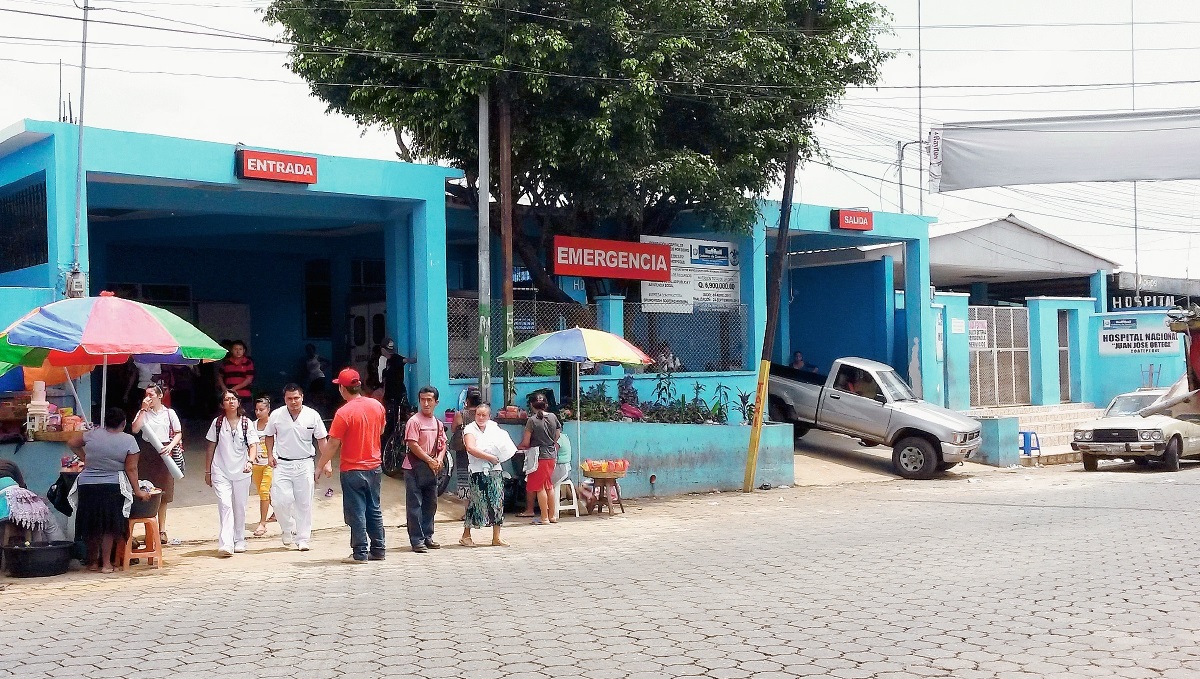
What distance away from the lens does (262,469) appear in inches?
504

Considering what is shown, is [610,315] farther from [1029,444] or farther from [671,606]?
[671,606]

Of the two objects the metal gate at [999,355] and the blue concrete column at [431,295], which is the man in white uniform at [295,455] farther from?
the metal gate at [999,355]

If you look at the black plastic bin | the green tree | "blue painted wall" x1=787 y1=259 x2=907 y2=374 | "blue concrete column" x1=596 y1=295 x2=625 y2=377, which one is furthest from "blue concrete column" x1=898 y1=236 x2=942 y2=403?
the black plastic bin

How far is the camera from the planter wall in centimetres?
1603

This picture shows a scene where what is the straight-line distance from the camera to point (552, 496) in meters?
14.0

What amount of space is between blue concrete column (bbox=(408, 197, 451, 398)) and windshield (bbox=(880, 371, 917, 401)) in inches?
318

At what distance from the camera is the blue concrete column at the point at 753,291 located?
20.3 meters

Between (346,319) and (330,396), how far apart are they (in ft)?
7.46

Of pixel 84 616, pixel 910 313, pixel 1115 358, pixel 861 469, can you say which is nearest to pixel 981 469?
pixel 861 469

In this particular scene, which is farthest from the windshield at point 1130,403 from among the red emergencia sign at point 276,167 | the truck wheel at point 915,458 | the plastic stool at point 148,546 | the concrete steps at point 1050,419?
the plastic stool at point 148,546

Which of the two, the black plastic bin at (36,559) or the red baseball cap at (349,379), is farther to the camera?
the red baseball cap at (349,379)

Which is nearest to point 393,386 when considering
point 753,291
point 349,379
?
point 349,379

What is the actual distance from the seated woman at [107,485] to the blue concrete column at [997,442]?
600 inches

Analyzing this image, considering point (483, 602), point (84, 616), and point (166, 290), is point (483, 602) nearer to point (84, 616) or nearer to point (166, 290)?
point (84, 616)
